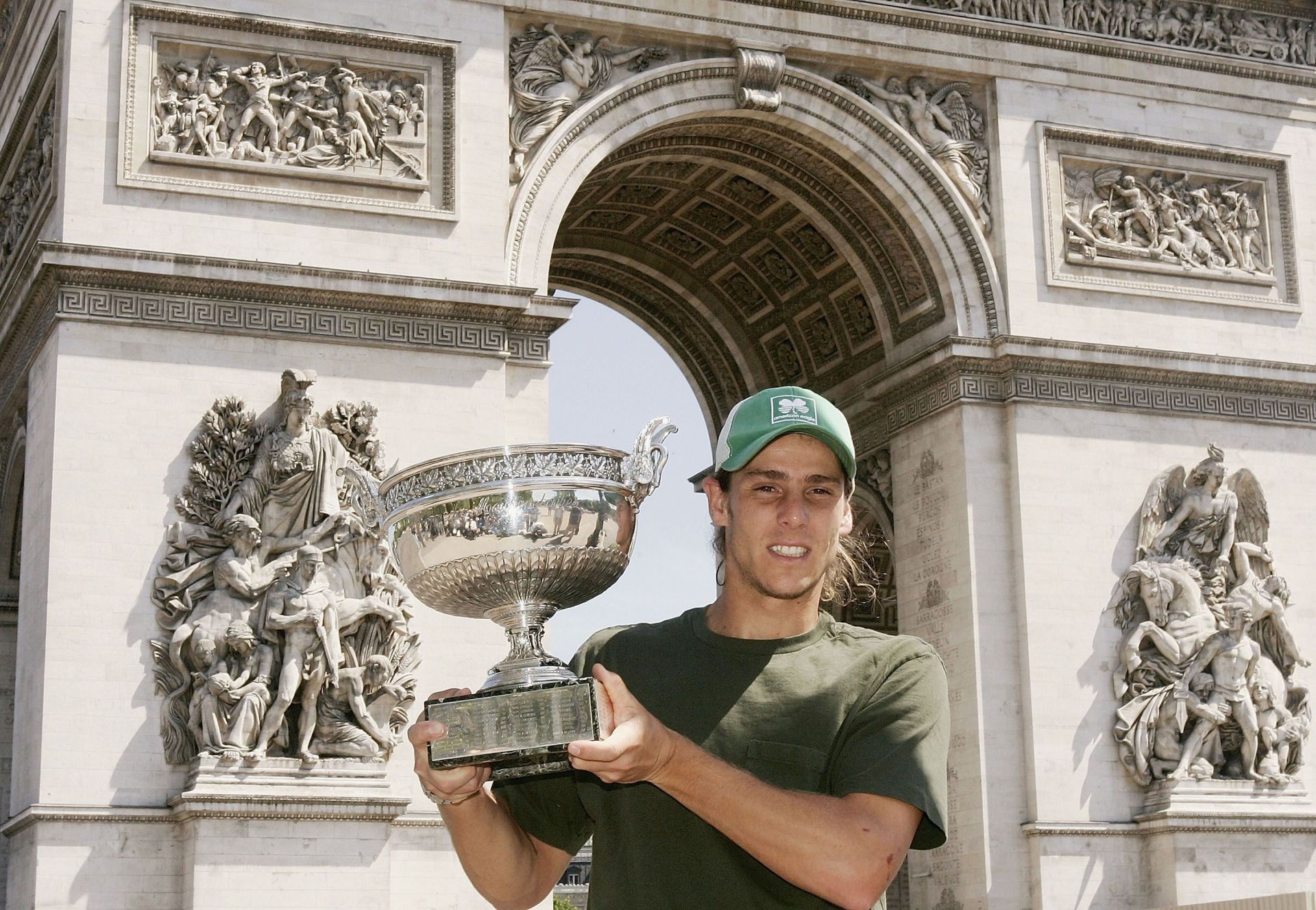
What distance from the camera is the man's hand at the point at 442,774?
3664 millimetres

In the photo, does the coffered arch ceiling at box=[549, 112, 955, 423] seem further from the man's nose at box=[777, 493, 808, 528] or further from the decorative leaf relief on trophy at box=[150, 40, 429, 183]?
the man's nose at box=[777, 493, 808, 528]

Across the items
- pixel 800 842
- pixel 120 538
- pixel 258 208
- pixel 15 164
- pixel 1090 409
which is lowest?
pixel 800 842

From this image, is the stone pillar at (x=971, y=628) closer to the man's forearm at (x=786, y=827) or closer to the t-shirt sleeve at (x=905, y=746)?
the t-shirt sleeve at (x=905, y=746)

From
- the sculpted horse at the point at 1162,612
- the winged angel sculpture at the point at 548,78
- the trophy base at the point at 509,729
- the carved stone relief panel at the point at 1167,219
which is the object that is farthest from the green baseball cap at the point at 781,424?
the carved stone relief panel at the point at 1167,219

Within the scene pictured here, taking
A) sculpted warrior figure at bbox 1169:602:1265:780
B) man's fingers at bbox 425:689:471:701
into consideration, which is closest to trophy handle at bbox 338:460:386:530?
man's fingers at bbox 425:689:471:701

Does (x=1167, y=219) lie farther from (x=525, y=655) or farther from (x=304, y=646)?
(x=525, y=655)

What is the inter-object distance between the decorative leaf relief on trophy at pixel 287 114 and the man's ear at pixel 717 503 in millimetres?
12973

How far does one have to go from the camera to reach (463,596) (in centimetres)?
464

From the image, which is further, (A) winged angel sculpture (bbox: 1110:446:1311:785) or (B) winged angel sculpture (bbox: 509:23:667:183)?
(A) winged angel sculpture (bbox: 1110:446:1311:785)

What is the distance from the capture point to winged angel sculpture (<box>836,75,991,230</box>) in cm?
1897

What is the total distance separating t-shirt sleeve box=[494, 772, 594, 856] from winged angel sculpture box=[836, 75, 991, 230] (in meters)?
15.7

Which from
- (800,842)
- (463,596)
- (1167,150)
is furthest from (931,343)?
(800,842)

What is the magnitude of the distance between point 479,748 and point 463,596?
922 millimetres

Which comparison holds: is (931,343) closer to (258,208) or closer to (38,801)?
(258,208)
